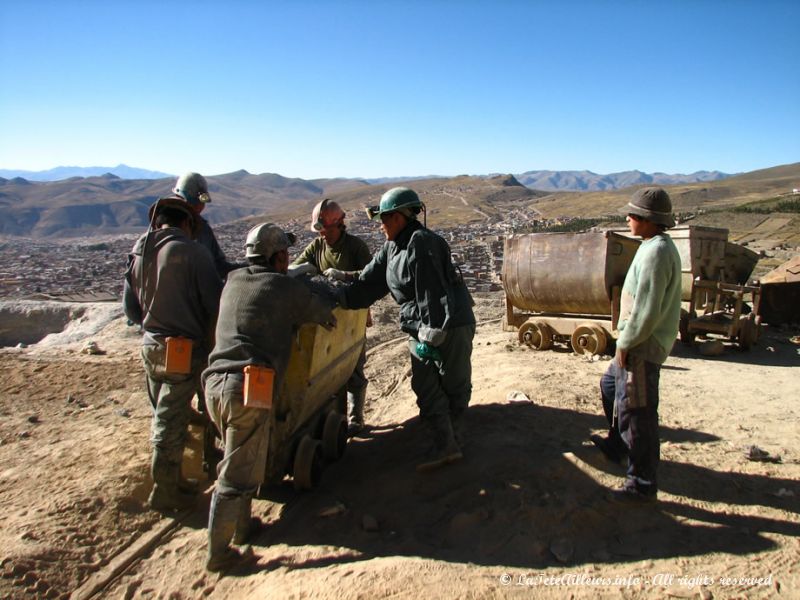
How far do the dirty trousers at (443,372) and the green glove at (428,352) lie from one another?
76mm

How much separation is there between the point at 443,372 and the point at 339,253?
1.69 m

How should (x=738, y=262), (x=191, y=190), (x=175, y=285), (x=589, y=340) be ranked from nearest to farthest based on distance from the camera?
(x=175, y=285) → (x=191, y=190) → (x=589, y=340) → (x=738, y=262)

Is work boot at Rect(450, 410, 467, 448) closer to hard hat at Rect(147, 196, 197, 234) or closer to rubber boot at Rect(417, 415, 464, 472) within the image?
rubber boot at Rect(417, 415, 464, 472)

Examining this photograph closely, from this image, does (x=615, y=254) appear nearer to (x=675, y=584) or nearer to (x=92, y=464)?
(x=675, y=584)

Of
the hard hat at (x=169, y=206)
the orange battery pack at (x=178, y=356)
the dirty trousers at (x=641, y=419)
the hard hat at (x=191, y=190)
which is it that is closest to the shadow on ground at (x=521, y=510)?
the dirty trousers at (x=641, y=419)

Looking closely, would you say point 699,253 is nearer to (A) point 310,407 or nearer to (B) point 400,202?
(B) point 400,202

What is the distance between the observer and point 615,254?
7.68 m

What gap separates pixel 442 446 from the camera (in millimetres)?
4184

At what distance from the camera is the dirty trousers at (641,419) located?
11.7ft

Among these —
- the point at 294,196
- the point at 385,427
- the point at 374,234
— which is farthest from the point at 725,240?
the point at 294,196

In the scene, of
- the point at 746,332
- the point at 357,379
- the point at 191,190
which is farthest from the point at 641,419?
the point at 746,332

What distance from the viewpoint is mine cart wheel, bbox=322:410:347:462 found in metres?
4.55

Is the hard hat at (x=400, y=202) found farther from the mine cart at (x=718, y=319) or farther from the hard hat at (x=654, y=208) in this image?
the mine cart at (x=718, y=319)

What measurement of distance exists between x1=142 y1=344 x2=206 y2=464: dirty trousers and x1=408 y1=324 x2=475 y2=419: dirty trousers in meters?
1.62
